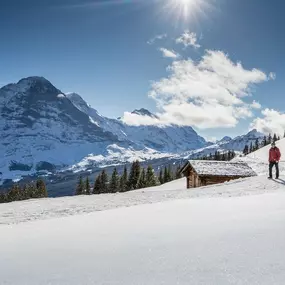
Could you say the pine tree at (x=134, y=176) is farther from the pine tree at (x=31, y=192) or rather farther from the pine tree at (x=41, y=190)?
the pine tree at (x=31, y=192)

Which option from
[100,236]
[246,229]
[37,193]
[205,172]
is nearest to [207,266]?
[246,229]

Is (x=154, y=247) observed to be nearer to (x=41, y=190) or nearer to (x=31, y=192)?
(x=31, y=192)

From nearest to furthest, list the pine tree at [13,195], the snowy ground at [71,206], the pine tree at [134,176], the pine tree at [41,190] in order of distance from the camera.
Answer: the snowy ground at [71,206] < the pine tree at [134,176] < the pine tree at [13,195] < the pine tree at [41,190]

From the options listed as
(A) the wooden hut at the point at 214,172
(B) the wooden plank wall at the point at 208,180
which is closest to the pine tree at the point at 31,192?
(A) the wooden hut at the point at 214,172

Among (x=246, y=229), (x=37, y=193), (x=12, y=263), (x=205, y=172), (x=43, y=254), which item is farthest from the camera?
(x=37, y=193)

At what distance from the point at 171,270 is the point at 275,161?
65.2ft

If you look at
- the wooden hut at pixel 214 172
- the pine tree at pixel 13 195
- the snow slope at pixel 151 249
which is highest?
the wooden hut at pixel 214 172

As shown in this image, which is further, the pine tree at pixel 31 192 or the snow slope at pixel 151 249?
the pine tree at pixel 31 192

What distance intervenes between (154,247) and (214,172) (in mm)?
36503

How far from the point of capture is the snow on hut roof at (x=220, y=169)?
142 ft

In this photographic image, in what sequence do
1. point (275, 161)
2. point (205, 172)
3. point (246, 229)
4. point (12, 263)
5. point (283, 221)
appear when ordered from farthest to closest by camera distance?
point (205, 172) → point (275, 161) → point (283, 221) → point (246, 229) → point (12, 263)

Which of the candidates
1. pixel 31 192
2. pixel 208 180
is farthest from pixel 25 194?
pixel 208 180

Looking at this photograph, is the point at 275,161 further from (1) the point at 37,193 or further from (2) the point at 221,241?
(1) the point at 37,193

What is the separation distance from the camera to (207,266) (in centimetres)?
634
